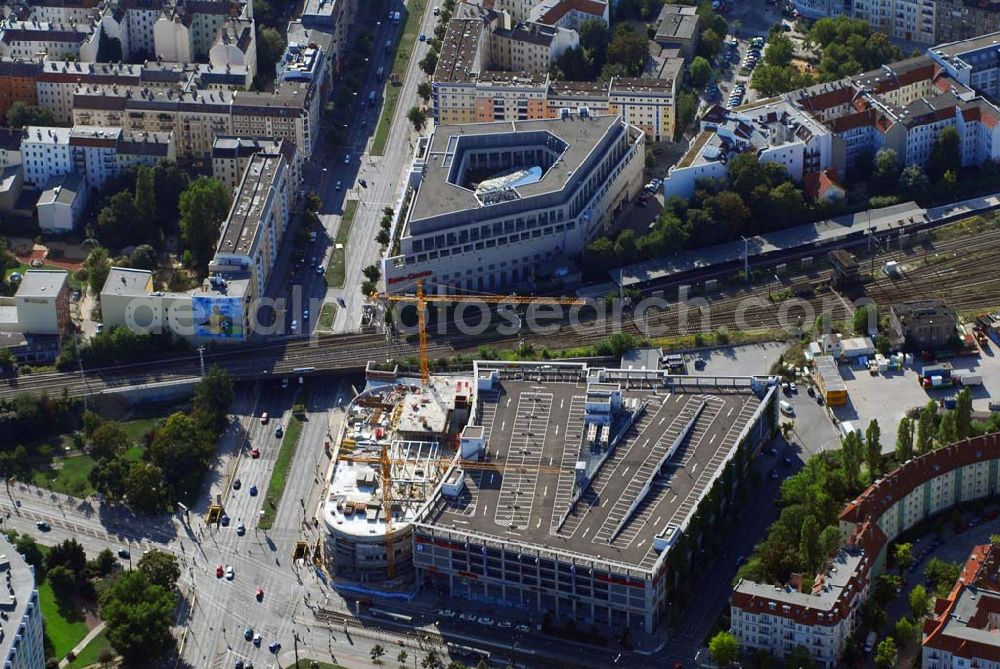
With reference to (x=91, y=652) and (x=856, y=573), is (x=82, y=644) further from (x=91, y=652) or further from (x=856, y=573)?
(x=856, y=573)

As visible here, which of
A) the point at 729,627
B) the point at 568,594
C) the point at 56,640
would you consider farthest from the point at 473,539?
the point at 56,640

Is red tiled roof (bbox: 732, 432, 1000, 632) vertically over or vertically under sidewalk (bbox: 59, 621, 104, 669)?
over

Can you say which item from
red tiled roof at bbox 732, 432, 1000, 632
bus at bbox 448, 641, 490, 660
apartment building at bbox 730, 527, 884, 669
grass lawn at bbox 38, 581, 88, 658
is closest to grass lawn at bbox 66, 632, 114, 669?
grass lawn at bbox 38, 581, 88, 658

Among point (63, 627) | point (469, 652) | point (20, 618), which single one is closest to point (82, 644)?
point (63, 627)

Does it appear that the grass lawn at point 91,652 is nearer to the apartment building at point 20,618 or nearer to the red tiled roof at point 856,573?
the apartment building at point 20,618

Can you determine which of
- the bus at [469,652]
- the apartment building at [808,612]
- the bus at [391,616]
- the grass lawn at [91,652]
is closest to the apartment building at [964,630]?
the apartment building at [808,612]

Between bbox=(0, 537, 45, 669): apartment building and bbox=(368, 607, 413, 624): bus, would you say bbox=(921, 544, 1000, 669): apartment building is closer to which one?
bbox=(368, 607, 413, 624): bus
